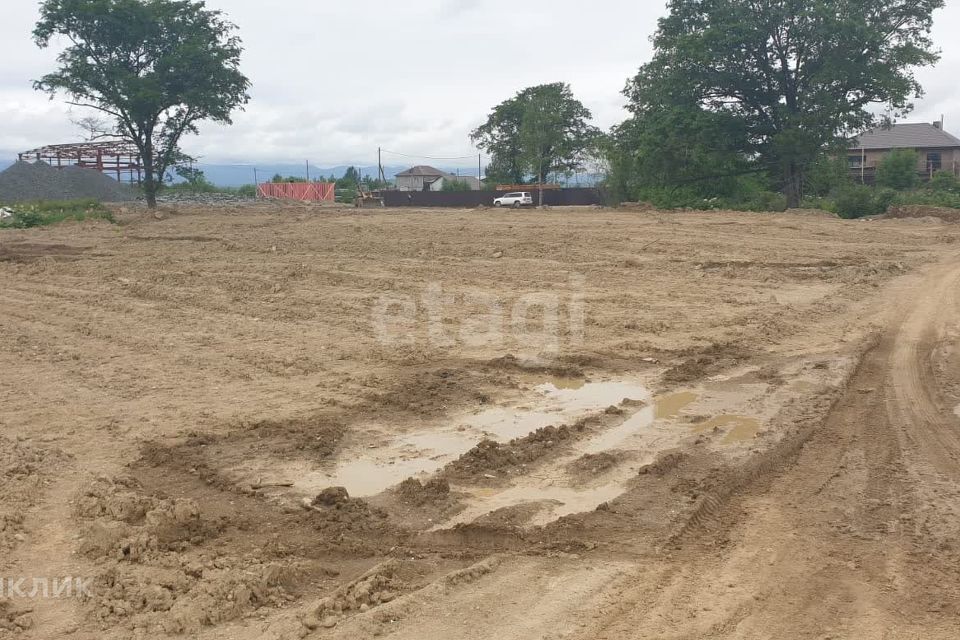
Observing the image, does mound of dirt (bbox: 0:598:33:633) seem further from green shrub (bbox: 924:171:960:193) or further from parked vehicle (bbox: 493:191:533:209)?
parked vehicle (bbox: 493:191:533:209)

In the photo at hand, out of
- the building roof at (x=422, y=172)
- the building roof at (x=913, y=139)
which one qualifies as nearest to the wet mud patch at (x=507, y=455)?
the building roof at (x=913, y=139)

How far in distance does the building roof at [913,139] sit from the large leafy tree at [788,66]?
2308 cm

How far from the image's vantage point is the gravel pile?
139 ft

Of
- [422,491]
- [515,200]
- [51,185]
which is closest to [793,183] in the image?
[515,200]

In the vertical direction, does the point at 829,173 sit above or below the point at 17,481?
above

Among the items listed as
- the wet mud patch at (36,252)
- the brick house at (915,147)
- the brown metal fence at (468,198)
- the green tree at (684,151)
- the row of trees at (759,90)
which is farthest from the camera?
the brick house at (915,147)

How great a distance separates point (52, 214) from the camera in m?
31.0

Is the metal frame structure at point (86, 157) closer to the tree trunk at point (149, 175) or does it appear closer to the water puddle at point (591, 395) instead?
the tree trunk at point (149, 175)

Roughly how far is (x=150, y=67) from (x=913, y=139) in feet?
146

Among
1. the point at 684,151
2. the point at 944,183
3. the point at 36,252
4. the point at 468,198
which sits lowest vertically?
the point at 36,252

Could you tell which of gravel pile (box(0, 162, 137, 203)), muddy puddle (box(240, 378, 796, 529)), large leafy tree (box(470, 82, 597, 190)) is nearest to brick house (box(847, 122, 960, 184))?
large leafy tree (box(470, 82, 597, 190))

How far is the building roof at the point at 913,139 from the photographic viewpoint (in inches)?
1938

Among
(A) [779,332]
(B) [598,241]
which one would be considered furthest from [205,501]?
(B) [598,241]

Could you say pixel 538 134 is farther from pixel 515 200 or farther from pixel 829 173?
pixel 829 173
